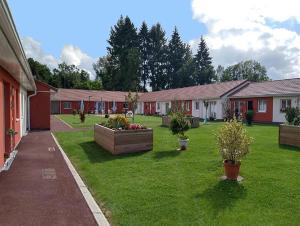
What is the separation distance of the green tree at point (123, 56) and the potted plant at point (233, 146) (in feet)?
202

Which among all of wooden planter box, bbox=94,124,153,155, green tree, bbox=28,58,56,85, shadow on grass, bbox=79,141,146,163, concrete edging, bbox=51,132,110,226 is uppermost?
green tree, bbox=28,58,56,85

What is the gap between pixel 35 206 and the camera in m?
5.79

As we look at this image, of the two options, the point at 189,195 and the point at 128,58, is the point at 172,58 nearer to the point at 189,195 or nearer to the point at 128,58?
the point at 128,58

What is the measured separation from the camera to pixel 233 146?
7062mm

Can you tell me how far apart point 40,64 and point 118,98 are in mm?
24399

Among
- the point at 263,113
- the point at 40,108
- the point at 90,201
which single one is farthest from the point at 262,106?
the point at 90,201

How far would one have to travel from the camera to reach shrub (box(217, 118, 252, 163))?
7.04 meters

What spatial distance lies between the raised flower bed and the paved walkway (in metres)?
1.86

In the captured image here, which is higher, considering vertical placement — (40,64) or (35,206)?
(40,64)

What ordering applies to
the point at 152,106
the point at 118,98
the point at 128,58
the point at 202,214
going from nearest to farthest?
the point at 202,214, the point at 152,106, the point at 118,98, the point at 128,58

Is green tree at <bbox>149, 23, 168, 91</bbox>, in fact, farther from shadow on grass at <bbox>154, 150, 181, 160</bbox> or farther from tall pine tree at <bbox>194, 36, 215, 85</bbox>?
shadow on grass at <bbox>154, 150, 181, 160</bbox>

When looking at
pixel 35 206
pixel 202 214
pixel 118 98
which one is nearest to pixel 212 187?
pixel 202 214

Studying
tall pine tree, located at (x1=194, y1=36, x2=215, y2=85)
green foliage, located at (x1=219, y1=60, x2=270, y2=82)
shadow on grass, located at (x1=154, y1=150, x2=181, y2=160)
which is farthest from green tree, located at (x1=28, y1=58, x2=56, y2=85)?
shadow on grass, located at (x1=154, y1=150, x2=181, y2=160)

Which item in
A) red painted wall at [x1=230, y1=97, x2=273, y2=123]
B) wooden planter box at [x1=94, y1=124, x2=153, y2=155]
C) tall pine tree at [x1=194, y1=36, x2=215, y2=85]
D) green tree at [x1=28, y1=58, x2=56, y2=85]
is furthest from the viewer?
A: tall pine tree at [x1=194, y1=36, x2=215, y2=85]
